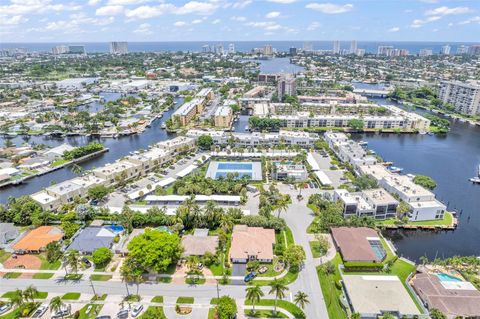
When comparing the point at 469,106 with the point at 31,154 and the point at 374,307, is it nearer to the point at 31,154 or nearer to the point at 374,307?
the point at 374,307

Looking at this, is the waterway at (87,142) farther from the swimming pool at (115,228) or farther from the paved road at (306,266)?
the paved road at (306,266)

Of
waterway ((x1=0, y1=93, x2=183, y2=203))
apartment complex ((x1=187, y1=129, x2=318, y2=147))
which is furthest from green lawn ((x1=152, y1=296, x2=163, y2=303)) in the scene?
apartment complex ((x1=187, y1=129, x2=318, y2=147))

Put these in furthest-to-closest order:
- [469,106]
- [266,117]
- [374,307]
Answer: [469,106]
[266,117]
[374,307]

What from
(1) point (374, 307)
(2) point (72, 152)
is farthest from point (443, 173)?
(2) point (72, 152)

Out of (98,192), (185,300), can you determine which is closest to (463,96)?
(185,300)

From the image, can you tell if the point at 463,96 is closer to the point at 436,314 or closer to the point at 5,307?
the point at 436,314

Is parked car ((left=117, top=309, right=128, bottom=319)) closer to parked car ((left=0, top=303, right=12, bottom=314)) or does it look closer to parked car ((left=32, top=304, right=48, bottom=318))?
parked car ((left=32, top=304, right=48, bottom=318))

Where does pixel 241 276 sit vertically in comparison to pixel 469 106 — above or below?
below
